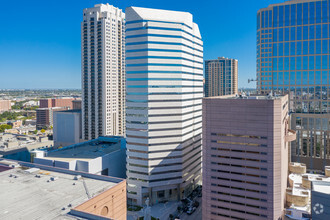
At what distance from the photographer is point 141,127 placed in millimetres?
76500

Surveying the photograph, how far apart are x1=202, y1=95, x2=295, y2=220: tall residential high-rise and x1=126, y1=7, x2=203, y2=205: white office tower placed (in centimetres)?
2114

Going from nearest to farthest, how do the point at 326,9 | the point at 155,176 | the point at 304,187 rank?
the point at 304,187, the point at 155,176, the point at 326,9

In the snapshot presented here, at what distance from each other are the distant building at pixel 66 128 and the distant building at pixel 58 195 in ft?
262

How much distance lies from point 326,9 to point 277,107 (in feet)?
240

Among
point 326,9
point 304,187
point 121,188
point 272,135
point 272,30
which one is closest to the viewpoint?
point 121,188

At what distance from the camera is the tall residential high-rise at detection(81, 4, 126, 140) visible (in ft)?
424

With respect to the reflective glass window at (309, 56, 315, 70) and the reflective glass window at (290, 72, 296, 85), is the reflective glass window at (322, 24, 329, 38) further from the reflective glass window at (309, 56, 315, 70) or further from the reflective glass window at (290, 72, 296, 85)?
the reflective glass window at (290, 72, 296, 85)

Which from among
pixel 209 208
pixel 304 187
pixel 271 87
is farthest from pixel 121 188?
pixel 271 87

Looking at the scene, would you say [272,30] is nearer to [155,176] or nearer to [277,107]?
[277,107]

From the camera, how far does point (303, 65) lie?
103750mm

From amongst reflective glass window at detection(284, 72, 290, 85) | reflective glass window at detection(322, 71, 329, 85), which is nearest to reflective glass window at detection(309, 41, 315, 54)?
reflective glass window at detection(322, 71, 329, 85)

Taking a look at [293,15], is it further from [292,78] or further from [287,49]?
A: [292,78]

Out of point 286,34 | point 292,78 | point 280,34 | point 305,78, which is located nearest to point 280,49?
point 280,34

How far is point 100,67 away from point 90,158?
214 feet
